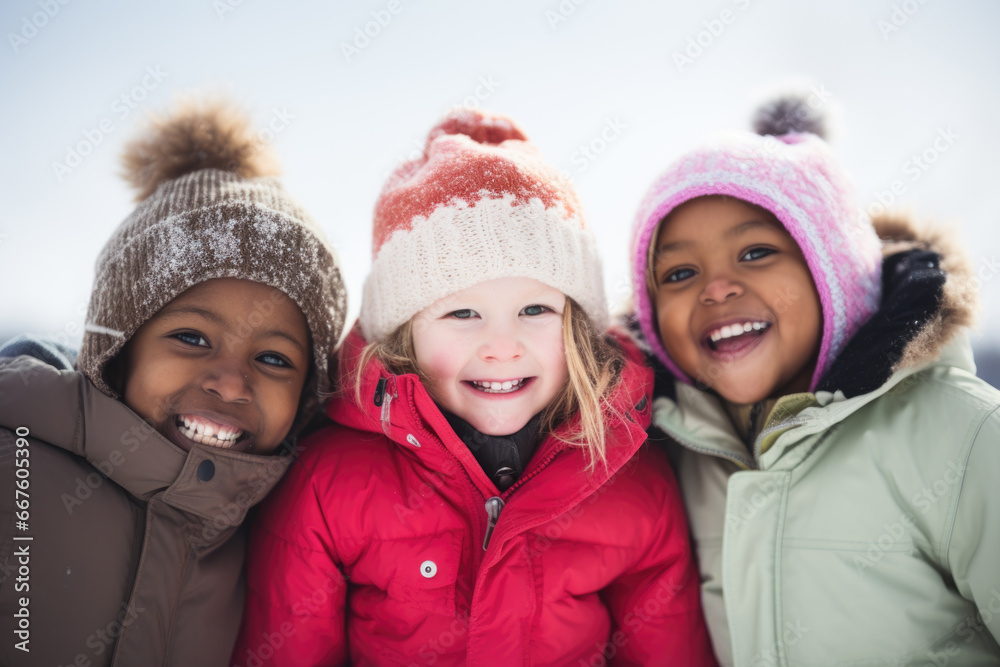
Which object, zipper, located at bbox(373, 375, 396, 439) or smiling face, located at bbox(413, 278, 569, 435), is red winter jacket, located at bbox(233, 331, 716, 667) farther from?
smiling face, located at bbox(413, 278, 569, 435)

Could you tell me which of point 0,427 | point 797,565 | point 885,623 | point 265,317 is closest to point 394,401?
point 265,317

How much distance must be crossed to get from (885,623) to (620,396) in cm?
91

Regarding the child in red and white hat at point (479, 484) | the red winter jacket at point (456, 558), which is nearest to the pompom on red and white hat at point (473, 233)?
the child in red and white hat at point (479, 484)

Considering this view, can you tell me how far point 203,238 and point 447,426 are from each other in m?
0.92

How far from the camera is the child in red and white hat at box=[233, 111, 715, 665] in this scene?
1798mm

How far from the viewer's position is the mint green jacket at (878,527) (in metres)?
1.53

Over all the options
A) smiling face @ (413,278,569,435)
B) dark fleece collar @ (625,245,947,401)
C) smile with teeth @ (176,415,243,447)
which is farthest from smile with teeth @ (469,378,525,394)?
dark fleece collar @ (625,245,947,401)

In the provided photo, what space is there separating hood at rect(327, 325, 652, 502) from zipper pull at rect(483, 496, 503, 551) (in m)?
0.04

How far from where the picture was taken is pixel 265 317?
1.87m

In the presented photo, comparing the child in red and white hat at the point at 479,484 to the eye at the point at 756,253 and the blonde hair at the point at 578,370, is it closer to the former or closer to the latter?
the blonde hair at the point at 578,370

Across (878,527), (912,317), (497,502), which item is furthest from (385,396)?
(912,317)

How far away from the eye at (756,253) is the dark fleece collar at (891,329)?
37 centimetres

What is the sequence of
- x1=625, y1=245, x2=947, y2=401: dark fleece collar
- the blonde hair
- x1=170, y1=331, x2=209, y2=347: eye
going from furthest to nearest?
the blonde hair < x1=170, y1=331, x2=209, y2=347: eye < x1=625, y1=245, x2=947, y2=401: dark fleece collar

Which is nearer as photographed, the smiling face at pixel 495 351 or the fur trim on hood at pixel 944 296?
the fur trim on hood at pixel 944 296
